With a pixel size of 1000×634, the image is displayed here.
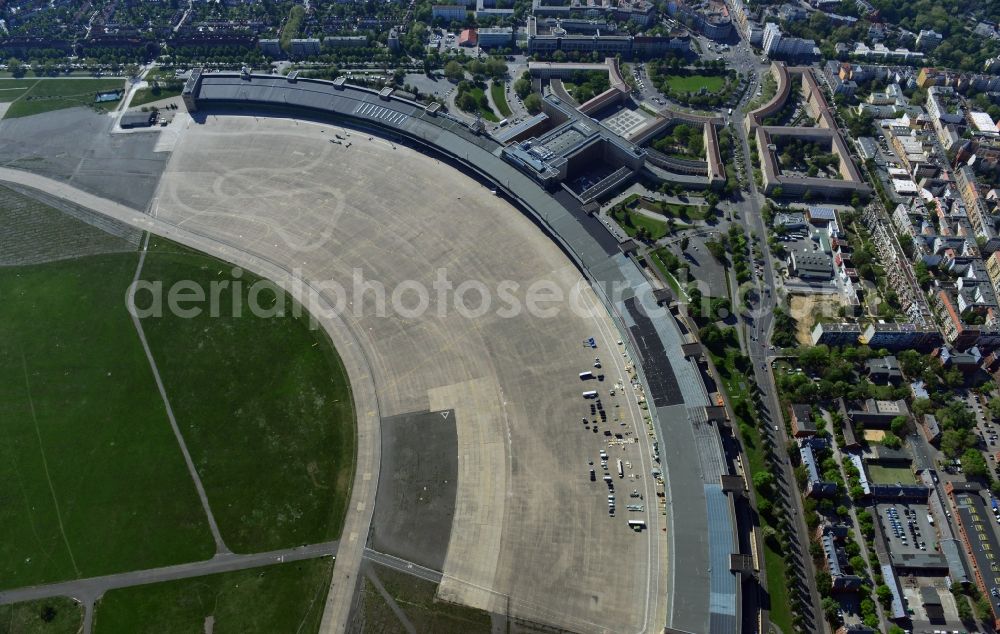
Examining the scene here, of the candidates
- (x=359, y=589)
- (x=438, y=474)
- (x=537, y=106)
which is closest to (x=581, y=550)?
(x=438, y=474)

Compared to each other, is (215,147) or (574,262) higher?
(215,147)

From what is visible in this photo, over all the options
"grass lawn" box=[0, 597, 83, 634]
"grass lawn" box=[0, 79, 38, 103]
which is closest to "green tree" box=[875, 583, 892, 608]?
"grass lawn" box=[0, 597, 83, 634]

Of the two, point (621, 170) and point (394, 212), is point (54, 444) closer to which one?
point (394, 212)

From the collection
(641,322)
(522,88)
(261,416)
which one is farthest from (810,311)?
(261,416)

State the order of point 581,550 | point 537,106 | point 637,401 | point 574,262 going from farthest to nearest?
point 537,106 → point 574,262 → point 637,401 → point 581,550

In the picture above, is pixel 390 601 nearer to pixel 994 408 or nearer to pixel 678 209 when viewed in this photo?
pixel 678 209

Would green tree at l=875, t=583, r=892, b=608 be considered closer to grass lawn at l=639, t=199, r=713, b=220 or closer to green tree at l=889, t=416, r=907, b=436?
green tree at l=889, t=416, r=907, b=436

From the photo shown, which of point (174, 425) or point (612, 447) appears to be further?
point (174, 425)

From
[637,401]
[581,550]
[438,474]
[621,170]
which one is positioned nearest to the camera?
[581,550]
